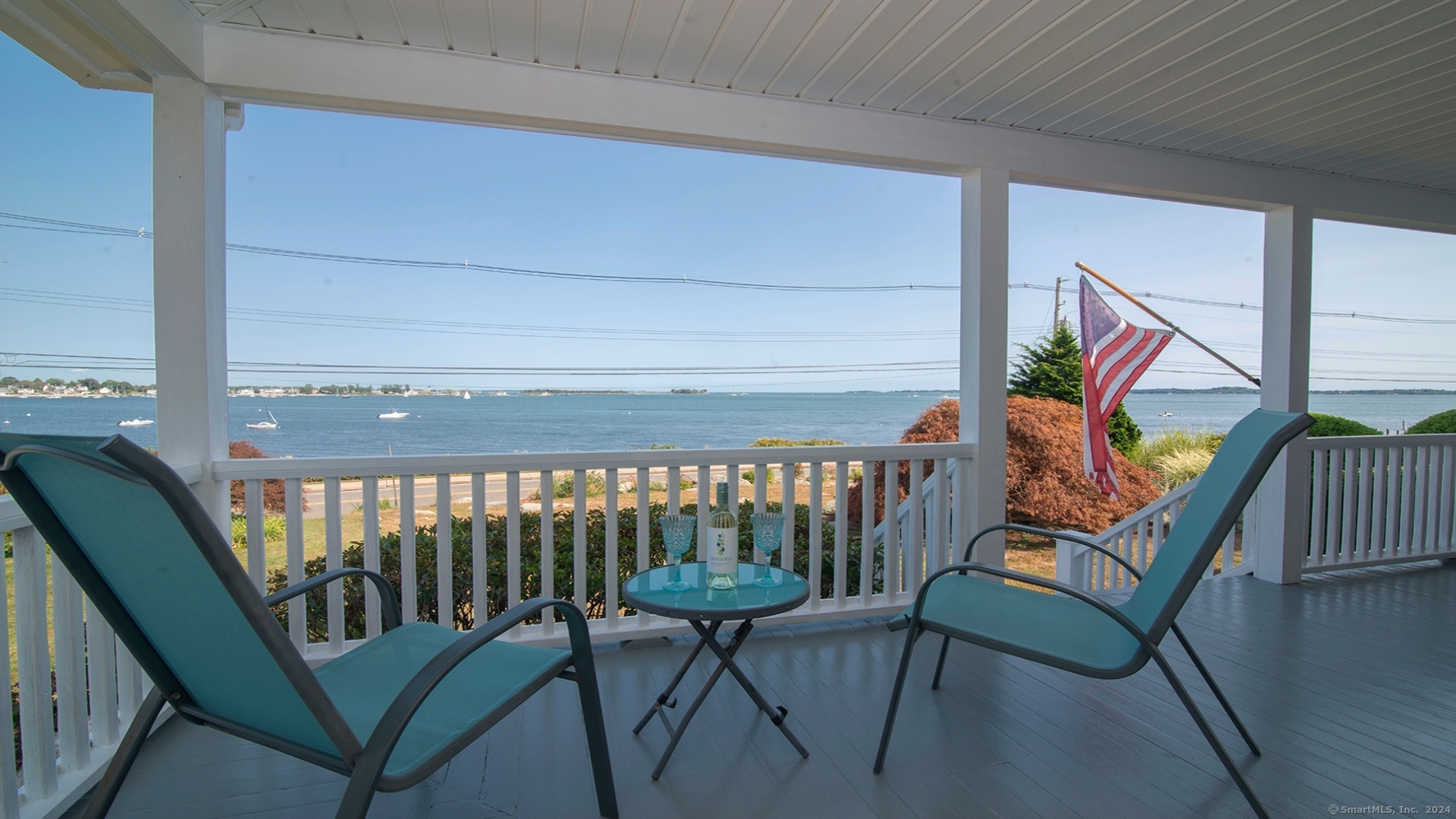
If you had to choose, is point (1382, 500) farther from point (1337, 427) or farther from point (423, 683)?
point (423, 683)

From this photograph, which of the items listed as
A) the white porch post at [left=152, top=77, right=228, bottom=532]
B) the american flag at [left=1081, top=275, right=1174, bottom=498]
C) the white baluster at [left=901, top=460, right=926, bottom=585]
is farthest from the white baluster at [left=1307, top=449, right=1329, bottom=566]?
the white porch post at [left=152, top=77, right=228, bottom=532]

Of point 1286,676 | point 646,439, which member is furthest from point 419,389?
point 1286,676

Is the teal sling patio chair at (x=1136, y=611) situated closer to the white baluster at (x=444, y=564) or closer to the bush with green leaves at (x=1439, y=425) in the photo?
the white baluster at (x=444, y=564)

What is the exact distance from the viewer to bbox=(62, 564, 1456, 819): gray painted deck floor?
1803 mm

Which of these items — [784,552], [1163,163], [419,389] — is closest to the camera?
[784,552]

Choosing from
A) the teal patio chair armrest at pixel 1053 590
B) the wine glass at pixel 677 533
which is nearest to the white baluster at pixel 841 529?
the teal patio chair armrest at pixel 1053 590

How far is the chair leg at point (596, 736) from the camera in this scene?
1.70 m

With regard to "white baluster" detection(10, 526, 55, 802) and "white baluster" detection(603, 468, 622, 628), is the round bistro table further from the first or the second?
"white baluster" detection(10, 526, 55, 802)

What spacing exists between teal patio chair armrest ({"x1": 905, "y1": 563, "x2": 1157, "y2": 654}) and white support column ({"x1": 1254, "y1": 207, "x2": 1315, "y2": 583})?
111 inches

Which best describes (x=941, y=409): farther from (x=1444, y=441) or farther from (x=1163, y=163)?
(x=1163, y=163)

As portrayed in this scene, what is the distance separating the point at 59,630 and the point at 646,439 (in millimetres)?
28424

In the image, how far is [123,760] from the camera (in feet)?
4.46

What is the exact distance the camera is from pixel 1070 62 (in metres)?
2.69

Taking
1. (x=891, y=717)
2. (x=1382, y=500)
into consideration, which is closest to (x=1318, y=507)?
(x=1382, y=500)
